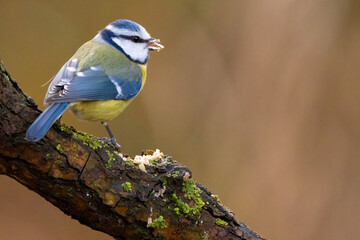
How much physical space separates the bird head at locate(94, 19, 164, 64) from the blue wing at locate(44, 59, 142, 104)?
13 cm

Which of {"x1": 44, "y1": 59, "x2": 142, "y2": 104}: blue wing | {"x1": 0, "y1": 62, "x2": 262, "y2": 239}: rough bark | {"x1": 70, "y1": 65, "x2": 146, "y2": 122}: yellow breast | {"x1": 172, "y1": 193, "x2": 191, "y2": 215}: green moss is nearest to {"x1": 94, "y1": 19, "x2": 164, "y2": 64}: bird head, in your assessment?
{"x1": 44, "y1": 59, "x2": 142, "y2": 104}: blue wing

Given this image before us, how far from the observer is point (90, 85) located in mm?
2025

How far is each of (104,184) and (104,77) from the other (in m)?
0.67

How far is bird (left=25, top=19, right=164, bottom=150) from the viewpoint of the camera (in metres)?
1.93

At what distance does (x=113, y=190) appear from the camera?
1.64 meters

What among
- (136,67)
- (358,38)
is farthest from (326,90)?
(136,67)

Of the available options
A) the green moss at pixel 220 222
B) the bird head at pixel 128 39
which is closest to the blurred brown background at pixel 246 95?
the bird head at pixel 128 39

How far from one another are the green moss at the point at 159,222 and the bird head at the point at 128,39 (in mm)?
967

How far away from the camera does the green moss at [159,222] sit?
1711mm

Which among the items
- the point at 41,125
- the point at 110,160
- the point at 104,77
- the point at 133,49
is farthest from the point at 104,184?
the point at 133,49

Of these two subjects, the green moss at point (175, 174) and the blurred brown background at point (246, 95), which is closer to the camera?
the green moss at point (175, 174)

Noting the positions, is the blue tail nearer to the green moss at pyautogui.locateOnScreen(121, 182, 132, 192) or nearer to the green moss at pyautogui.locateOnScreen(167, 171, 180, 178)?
the green moss at pyautogui.locateOnScreen(121, 182, 132, 192)

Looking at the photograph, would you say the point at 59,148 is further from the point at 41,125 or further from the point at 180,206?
the point at 180,206

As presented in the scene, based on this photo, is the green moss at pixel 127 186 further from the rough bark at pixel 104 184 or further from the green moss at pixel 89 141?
the green moss at pixel 89 141
